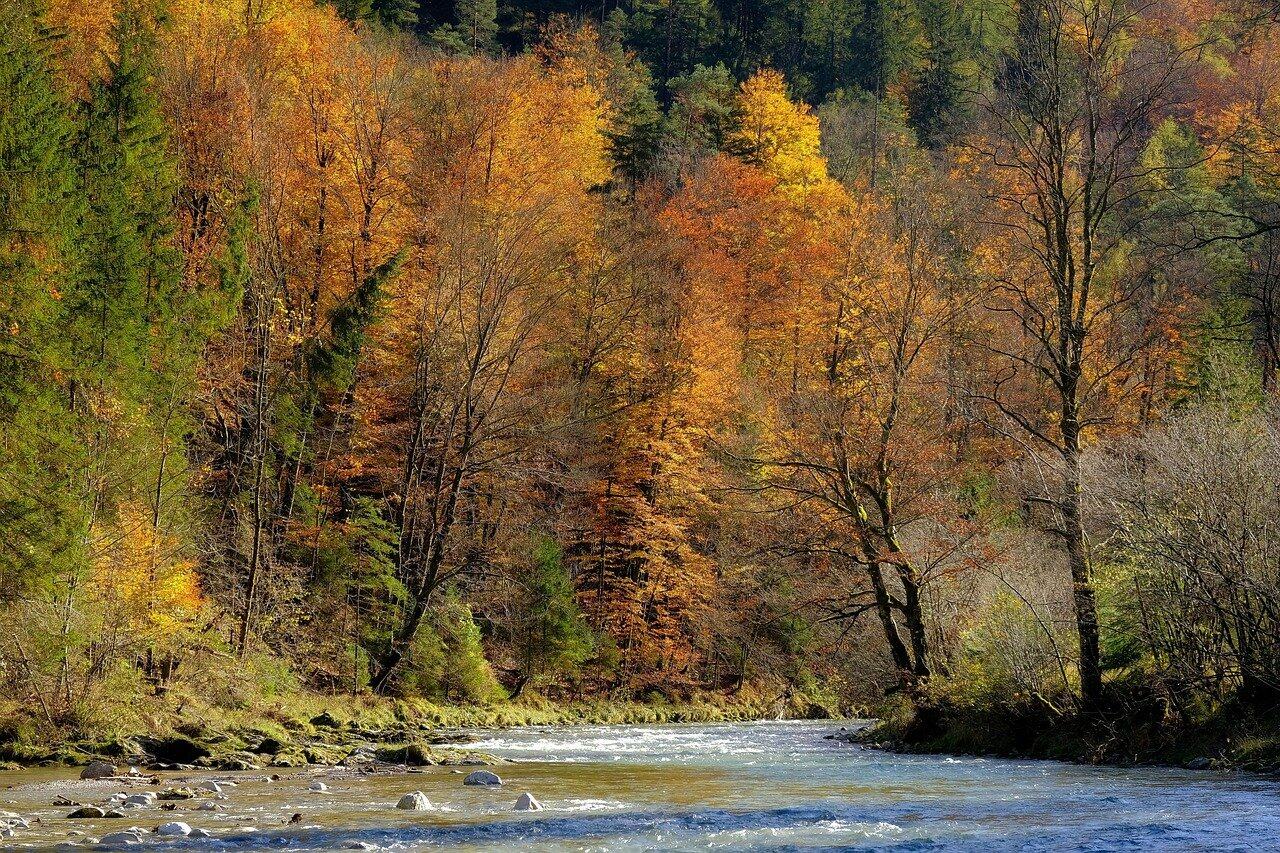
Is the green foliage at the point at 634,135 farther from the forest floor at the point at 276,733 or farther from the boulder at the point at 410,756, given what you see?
the boulder at the point at 410,756

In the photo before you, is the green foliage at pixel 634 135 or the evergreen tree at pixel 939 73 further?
the evergreen tree at pixel 939 73

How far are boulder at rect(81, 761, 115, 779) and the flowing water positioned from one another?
31cm

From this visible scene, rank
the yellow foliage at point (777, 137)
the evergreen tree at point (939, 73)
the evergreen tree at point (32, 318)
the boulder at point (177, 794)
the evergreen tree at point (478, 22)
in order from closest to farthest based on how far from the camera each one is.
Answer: the boulder at point (177, 794), the evergreen tree at point (32, 318), the yellow foliage at point (777, 137), the evergreen tree at point (478, 22), the evergreen tree at point (939, 73)

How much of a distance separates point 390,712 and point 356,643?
2.18 m

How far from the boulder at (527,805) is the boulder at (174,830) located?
10.8 feet

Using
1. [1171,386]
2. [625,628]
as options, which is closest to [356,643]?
[625,628]

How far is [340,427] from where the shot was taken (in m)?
30.6

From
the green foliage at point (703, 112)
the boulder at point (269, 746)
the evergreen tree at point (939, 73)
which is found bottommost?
the boulder at point (269, 746)

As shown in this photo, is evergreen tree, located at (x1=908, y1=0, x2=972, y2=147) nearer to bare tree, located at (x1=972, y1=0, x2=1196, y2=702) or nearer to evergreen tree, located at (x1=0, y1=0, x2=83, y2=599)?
bare tree, located at (x1=972, y1=0, x2=1196, y2=702)

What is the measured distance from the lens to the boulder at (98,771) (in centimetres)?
1450

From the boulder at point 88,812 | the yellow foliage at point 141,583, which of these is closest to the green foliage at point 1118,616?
the boulder at point 88,812

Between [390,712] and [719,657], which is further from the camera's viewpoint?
[719,657]

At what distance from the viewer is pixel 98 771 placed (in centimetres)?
1463

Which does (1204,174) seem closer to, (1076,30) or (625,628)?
(625,628)
